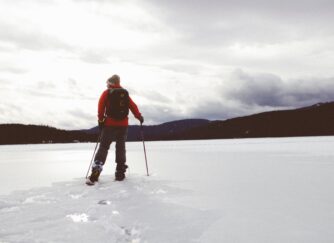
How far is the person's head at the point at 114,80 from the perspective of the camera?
8.69 m

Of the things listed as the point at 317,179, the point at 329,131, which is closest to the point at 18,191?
the point at 317,179

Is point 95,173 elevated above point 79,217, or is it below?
above

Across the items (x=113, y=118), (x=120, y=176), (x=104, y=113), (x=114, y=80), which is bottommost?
(x=120, y=176)

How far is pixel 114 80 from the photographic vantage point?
873 centimetres

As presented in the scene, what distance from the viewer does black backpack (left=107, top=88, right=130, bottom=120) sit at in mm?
8562

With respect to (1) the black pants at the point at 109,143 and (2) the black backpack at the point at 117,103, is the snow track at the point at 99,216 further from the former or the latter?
(2) the black backpack at the point at 117,103

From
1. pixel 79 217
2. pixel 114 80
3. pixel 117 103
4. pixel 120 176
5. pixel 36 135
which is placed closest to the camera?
pixel 79 217

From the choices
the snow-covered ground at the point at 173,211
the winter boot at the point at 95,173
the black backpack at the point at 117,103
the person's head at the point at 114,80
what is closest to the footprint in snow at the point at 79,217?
the snow-covered ground at the point at 173,211

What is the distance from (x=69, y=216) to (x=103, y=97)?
4283mm

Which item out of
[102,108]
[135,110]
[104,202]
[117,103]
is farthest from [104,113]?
[104,202]

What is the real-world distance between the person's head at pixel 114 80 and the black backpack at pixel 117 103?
20cm

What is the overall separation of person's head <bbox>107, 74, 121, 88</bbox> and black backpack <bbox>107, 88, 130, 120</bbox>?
0.66ft

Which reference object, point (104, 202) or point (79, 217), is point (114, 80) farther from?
point (79, 217)

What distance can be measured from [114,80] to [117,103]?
2.01ft
